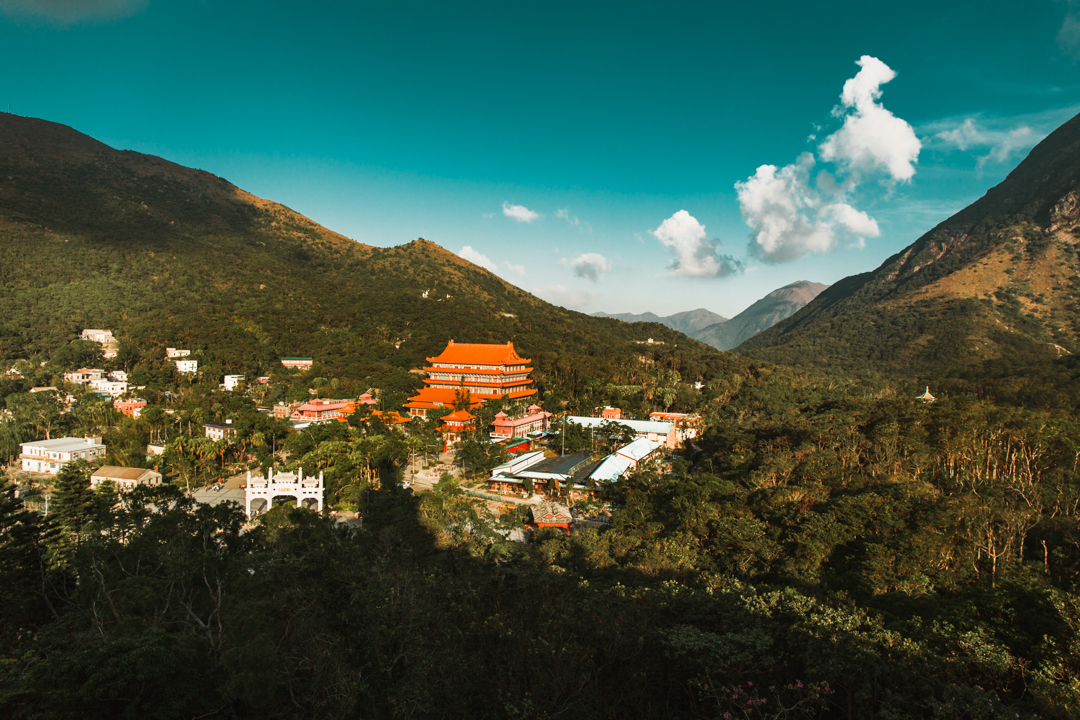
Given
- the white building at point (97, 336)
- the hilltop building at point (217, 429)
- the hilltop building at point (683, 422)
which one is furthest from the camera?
the white building at point (97, 336)

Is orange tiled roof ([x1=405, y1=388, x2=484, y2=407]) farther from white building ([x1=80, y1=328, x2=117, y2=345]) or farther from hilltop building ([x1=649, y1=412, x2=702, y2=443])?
white building ([x1=80, y1=328, x2=117, y2=345])

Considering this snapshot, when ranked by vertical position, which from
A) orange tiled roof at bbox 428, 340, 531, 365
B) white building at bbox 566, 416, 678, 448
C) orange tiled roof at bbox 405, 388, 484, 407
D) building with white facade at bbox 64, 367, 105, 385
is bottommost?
→ white building at bbox 566, 416, 678, 448

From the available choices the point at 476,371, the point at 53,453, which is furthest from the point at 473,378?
the point at 53,453

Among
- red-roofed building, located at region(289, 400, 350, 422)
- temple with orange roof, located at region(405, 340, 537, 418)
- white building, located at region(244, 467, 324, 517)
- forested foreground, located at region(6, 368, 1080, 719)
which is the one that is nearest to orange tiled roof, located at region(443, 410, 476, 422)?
temple with orange roof, located at region(405, 340, 537, 418)

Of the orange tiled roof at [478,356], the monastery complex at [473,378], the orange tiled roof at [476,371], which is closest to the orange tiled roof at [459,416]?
the monastery complex at [473,378]

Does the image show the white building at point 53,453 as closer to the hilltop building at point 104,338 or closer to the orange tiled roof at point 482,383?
the orange tiled roof at point 482,383

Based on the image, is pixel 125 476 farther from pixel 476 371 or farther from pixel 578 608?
pixel 578 608

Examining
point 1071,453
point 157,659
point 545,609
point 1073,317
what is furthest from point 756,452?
point 1073,317
